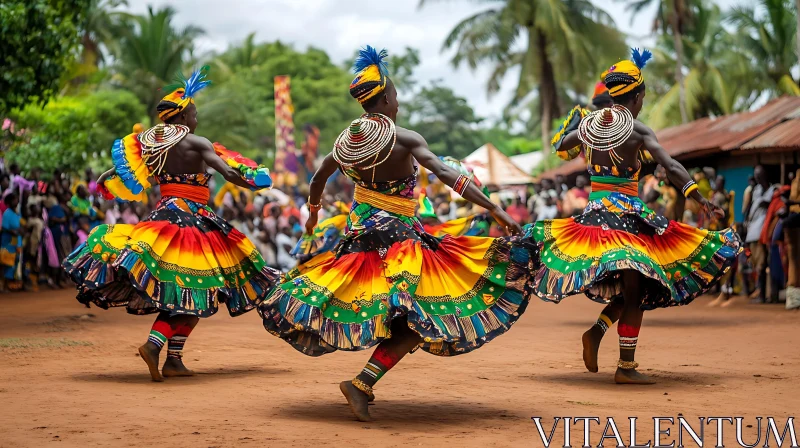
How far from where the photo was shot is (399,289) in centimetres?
618

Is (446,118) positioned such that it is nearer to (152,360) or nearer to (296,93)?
(296,93)

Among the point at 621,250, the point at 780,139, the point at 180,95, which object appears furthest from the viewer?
the point at 780,139

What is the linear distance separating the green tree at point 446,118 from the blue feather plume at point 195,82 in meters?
62.5

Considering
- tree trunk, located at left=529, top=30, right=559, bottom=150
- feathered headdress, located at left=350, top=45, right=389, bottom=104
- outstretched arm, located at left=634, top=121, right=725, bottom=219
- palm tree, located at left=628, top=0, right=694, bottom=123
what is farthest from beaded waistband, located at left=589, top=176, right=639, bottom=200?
tree trunk, located at left=529, top=30, right=559, bottom=150

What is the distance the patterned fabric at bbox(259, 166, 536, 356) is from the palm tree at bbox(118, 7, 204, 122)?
35821 mm

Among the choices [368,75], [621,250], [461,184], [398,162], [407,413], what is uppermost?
[368,75]

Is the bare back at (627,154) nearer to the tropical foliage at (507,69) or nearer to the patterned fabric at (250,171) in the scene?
the patterned fabric at (250,171)

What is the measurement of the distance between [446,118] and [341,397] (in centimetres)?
6584

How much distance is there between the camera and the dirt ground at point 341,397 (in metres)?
5.82

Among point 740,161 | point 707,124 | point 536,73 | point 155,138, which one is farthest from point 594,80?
point 155,138

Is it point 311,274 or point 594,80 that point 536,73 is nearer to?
point 594,80

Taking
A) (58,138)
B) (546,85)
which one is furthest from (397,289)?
(546,85)

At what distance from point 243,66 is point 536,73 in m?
26.7

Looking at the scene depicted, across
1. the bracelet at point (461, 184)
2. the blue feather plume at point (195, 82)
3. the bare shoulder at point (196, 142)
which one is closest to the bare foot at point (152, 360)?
the bare shoulder at point (196, 142)
